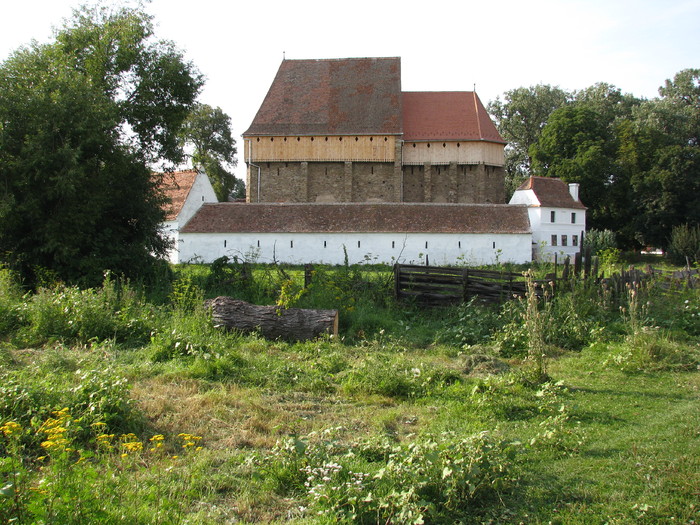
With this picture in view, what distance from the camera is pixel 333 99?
128 ft

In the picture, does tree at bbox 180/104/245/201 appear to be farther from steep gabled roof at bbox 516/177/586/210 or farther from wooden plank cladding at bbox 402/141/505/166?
steep gabled roof at bbox 516/177/586/210

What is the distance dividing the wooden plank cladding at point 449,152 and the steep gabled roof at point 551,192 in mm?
3247

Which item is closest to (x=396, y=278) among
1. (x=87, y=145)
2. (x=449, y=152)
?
(x=87, y=145)

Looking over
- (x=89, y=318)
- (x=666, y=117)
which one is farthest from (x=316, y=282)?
(x=666, y=117)

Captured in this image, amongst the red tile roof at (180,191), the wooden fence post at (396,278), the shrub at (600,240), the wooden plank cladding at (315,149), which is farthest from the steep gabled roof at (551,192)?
the wooden fence post at (396,278)

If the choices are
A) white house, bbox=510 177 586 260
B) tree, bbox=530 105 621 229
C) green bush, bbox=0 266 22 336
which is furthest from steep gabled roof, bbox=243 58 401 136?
green bush, bbox=0 266 22 336

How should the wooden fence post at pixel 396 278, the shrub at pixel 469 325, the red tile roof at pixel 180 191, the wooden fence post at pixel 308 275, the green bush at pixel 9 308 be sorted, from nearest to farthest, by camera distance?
the green bush at pixel 9 308 < the shrub at pixel 469 325 < the wooden fence post at pixel 396 278 < the wooden fence post at pixel 308 275 < the red tile roof at pixel 180 191

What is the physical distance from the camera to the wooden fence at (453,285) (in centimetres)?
1195

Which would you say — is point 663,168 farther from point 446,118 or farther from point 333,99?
point 333,99

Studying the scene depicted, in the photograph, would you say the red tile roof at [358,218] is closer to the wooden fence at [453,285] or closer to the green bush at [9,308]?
the wooden fence at [453,285]

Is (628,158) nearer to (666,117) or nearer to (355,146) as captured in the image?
(666,117)

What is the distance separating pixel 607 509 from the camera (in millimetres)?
3705

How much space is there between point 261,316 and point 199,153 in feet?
117

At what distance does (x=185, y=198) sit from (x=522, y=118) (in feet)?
106
